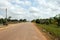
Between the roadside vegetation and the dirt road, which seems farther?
the roadside vegetation

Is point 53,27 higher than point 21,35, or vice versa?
point 21,35

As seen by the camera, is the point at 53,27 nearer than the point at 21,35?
No

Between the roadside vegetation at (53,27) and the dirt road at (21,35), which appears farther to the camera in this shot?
the roadside vegetation at (53,27)
